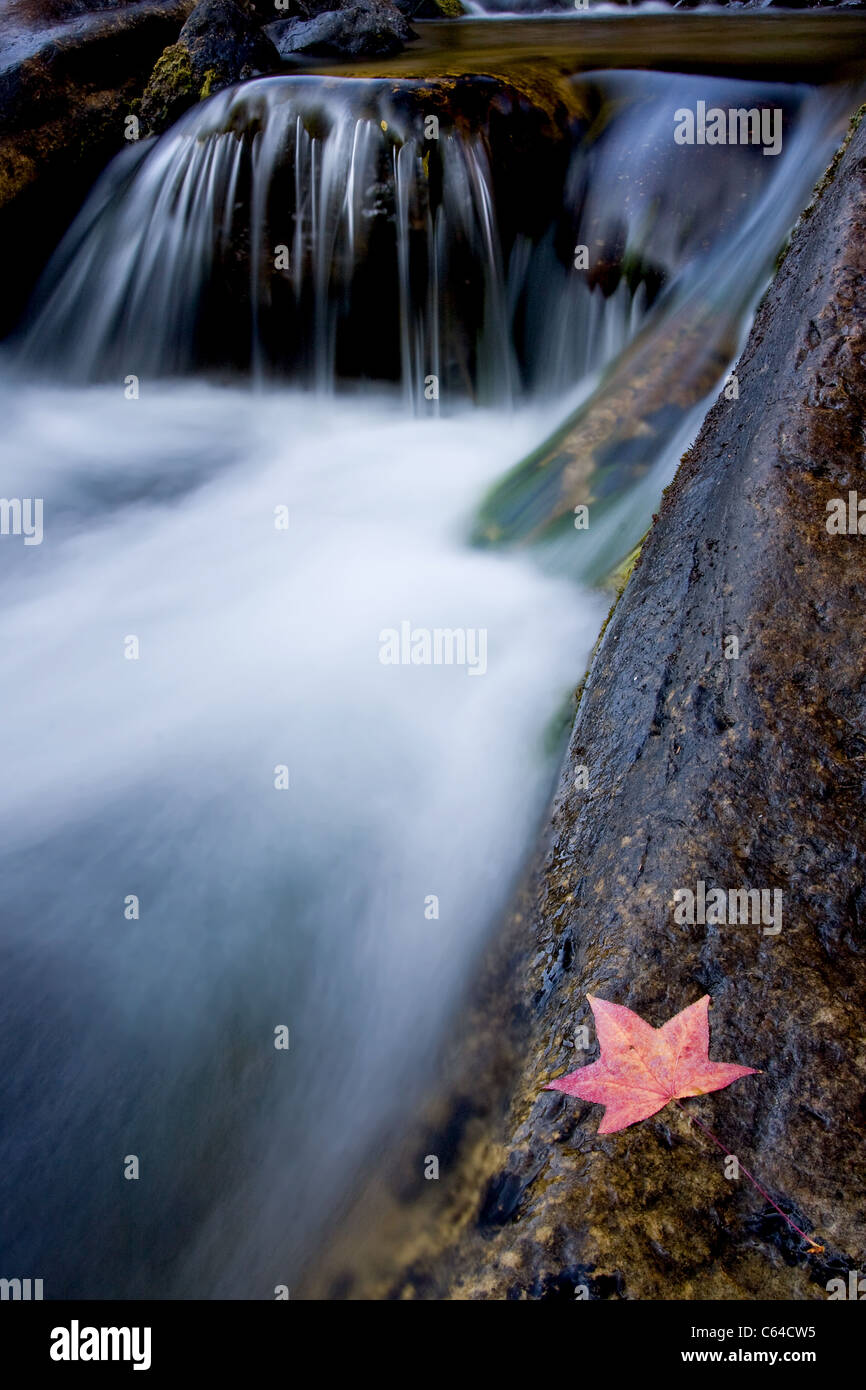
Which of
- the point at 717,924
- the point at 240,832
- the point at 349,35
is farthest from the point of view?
the point at 349,35

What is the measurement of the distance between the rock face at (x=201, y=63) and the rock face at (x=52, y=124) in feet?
1.27

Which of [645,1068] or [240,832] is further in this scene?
[240,832]

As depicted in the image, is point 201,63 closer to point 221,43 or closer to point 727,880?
point 221,43

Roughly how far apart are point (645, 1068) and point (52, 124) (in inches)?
315

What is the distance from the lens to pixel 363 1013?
245 cm

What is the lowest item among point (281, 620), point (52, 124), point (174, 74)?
point (281, 620)

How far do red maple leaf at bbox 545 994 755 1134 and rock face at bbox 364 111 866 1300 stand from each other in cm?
2

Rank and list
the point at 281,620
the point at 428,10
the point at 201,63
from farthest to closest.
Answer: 1. the point at 428,10
2. the point at 201,63
3. the point at 281,620

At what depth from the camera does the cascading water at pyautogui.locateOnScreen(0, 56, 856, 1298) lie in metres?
2.20

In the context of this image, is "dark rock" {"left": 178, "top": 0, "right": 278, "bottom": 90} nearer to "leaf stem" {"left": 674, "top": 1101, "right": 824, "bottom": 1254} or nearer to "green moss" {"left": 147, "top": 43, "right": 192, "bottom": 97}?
"green moss" {"left": 147, "top": 43, "right": 192, "bottom": 97}

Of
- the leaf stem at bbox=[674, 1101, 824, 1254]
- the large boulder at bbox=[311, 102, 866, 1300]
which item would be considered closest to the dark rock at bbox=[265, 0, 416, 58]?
the large boulder at bbox=[311, 102, 866, 1300]

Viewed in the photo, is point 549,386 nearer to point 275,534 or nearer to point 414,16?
point 275,534

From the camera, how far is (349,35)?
779cm

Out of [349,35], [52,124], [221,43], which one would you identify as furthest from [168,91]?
[349,35]
